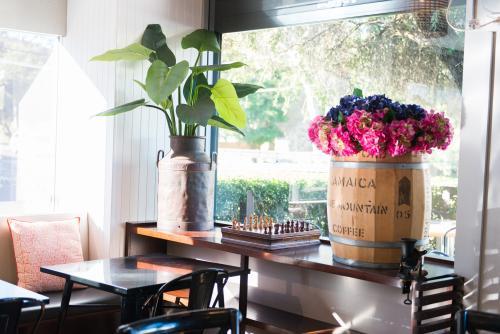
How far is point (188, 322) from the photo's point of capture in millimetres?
1981

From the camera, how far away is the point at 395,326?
10.4 ft

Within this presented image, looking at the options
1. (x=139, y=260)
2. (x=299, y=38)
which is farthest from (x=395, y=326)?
(x=299, y=38)

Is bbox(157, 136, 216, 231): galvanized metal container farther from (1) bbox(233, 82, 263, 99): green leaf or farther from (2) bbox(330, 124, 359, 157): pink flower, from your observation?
(2) bbox(330, 124, 359, 157): pink flower

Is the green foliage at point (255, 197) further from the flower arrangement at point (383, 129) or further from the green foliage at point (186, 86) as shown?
the flower arrangement at point (383, 129)

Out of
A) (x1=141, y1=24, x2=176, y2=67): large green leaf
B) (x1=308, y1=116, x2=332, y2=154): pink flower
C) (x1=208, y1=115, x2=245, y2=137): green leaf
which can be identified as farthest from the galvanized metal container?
(x1=308, y1=116, x2=332, y2=154): pink flower

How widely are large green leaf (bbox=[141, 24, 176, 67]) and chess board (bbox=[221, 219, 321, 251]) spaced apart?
1.11m

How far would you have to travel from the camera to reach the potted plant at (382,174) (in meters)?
2.77

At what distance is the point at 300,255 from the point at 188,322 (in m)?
1.26

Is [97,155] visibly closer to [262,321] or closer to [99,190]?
[99,190]

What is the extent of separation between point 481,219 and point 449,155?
0.48 metres

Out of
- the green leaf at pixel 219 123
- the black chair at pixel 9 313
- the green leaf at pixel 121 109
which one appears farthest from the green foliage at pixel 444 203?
the black chair at pixel 9 313

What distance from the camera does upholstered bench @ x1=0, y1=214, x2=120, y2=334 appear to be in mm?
3494

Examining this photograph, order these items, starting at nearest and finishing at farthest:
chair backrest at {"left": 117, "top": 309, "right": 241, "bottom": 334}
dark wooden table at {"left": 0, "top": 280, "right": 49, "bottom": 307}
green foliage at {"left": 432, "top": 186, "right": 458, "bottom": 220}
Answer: chair backrest at {"left": 117, "top": 309, "right": 241, "bottom": 334} → dark wooden table at {"left": 0, "top": 280, "right": 49, "bottom": 307} → green foliage at {"left": 432, "top": 186, "right": 458, "bottom": 220}

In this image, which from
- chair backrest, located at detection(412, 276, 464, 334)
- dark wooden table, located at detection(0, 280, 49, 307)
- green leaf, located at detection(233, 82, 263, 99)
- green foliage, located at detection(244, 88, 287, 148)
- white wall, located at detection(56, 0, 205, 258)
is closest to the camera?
dark wooden table, located at detection(0, 280, 49, 307)
